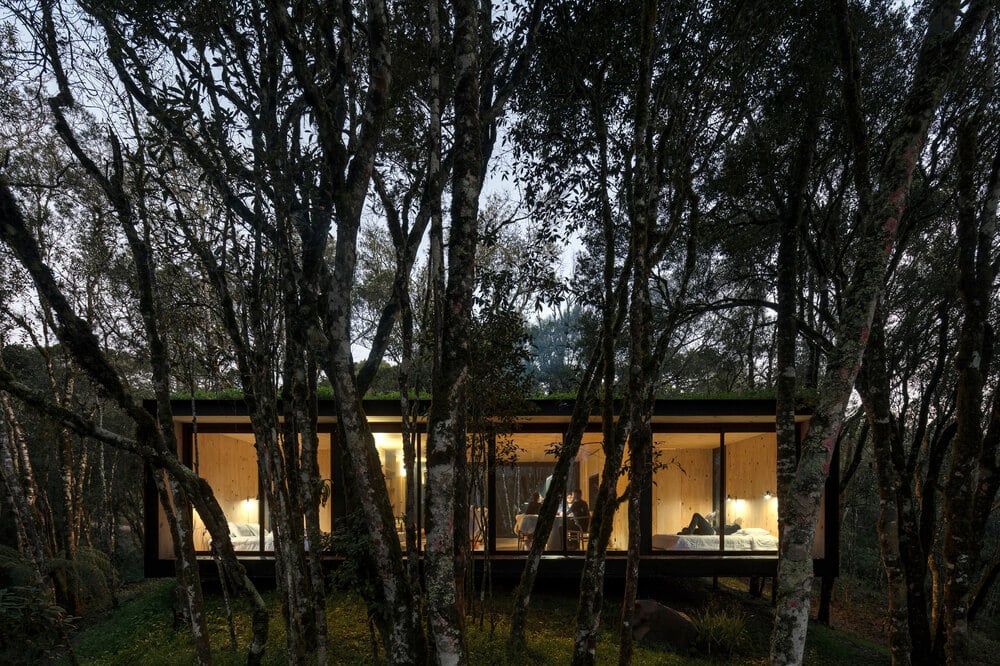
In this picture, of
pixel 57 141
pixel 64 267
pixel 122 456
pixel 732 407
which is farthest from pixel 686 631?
pixel 122 456

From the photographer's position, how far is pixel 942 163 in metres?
7.72

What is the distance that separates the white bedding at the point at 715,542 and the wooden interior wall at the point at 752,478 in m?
0.84

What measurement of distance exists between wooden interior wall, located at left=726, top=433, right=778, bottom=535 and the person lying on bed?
385 mm

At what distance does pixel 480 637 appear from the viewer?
670 centimetres

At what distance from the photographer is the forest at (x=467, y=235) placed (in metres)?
3.53

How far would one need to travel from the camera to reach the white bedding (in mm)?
9797

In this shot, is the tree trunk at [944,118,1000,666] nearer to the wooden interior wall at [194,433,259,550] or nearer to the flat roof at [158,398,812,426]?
the flat roof at [158,398,812,426]

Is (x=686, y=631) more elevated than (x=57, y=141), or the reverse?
(x=57, y=141)

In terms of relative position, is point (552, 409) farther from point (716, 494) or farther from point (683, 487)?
point (716, 494)

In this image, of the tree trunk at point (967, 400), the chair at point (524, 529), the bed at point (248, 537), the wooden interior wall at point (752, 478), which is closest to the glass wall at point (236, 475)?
the bed at point (248, 537)

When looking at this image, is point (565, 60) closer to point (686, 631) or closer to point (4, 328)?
point (686, 631)

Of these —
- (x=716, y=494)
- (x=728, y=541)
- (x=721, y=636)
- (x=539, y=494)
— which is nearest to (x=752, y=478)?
(x=716, y=494)

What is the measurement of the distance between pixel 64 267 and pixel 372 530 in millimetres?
10344

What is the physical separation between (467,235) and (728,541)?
881 cm
